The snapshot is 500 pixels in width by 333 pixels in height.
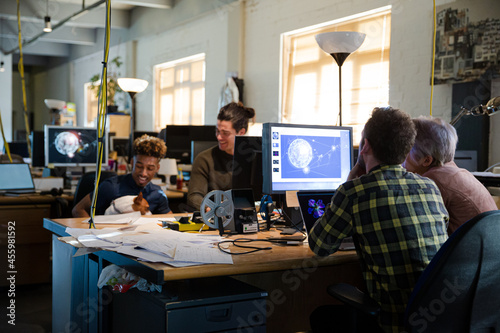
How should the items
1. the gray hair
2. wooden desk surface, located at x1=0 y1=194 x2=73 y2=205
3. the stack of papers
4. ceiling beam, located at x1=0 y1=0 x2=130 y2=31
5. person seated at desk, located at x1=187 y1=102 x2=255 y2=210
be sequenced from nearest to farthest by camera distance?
the stack of papers < the gray hair < person seated at desk, located at x1=187 y1=102 x2=255 y2=210 < wooden desk surface, located at x1=0 y1=194 x2=73 y2=205 < ceiling beam, located at x1=0 y1=0 x2=130 y2=31

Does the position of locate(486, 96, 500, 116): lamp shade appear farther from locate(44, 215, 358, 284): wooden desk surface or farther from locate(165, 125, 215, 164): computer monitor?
locate(165, 125, 215, 164): computer monitor

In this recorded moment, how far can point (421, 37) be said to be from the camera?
501cm

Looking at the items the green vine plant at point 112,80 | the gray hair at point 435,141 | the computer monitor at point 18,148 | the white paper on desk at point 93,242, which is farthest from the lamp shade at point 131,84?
the green vine plant at point 112,80

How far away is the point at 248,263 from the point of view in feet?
5.37

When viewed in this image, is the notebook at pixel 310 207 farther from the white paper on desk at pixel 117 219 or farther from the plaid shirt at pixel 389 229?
the white paper on desk at pixel 117 219

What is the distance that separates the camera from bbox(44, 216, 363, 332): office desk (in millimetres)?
1582

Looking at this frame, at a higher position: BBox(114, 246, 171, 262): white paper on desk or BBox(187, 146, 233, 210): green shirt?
BBox(187, 146, 233, 210): green shirt

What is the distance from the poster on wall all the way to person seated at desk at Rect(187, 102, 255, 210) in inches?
81.0

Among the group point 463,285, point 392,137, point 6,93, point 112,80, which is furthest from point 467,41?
point 6,93

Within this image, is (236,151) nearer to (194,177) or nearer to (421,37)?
(194,177)

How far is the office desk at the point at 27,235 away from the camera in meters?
3.66

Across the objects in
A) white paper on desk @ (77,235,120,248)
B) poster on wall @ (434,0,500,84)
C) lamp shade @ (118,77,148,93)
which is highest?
poster on wall @ (434,0,500,84)

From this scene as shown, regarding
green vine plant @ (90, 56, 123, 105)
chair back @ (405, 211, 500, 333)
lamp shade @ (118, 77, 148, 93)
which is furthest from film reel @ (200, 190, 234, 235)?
green vine plant @ (90, 56, 123, 105)

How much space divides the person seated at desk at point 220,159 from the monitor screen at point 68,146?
191 centimetres
